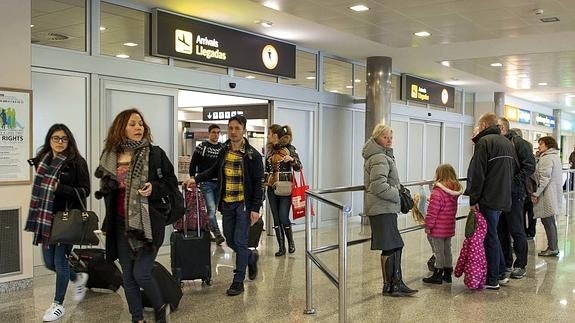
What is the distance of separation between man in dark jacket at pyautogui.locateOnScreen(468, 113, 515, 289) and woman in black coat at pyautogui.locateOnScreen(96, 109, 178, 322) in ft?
8.88

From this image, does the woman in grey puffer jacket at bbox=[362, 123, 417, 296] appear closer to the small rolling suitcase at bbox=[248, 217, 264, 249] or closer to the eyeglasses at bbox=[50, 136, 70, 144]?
the small rolling suitcase at bbox=[248, 217, 264, 249]

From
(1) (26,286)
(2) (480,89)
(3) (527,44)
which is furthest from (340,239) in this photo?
(2) (480,89)

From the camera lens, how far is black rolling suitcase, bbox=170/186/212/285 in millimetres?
4805

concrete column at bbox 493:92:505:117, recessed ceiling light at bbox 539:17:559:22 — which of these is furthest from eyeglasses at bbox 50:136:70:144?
concrete column at bbox 493:92:505:117

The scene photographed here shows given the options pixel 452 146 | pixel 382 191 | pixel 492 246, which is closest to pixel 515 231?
pixel 492 246

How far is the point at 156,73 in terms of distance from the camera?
21.7ft

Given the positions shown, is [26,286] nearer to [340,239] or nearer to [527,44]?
[340,239]

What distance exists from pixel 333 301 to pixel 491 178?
171 cm

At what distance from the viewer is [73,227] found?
3.92 metres

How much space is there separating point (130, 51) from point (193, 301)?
3.14 m

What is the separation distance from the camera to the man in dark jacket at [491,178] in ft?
15.9

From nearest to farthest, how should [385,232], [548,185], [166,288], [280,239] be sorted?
1. [166,288]
2. [385,232]
3. [280,239]
4. [548,185]

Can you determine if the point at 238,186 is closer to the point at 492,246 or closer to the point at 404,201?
the point at 404,201

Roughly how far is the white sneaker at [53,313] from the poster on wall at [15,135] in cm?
136
